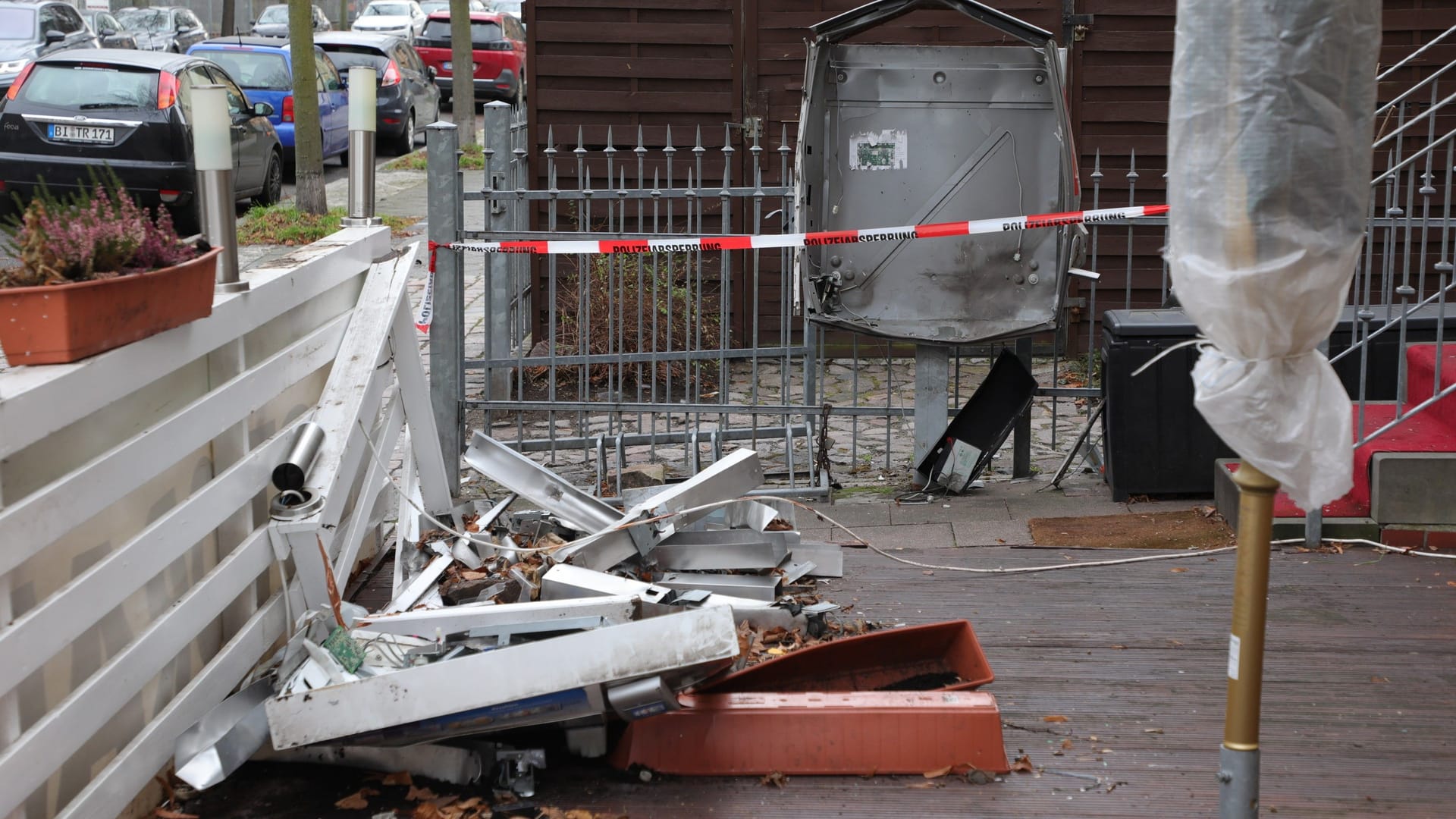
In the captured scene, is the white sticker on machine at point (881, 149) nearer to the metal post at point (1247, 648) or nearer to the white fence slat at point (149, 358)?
the white fence slat at point (149, 358)

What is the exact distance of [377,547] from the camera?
5.85 m

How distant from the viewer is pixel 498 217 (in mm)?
7574

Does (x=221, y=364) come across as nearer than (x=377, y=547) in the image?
Yes

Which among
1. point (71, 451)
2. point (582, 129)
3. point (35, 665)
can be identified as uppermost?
point (582, 129)

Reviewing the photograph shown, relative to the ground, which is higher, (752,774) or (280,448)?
(280,448)

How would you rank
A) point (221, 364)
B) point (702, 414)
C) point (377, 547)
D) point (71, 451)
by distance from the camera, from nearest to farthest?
1. point (71, 451)
2. point (221, 364)
3. point (377, 547)
4. point (702, 414)

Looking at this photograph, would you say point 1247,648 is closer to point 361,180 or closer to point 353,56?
point 361,180

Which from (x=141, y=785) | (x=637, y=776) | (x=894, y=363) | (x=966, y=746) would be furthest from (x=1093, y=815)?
(x=894, y=363)

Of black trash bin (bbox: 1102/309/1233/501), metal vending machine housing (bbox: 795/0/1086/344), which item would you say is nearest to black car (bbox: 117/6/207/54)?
metal vending machine housing (bbox: 795/0/1086/344)

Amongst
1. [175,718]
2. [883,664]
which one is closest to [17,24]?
[175,718]

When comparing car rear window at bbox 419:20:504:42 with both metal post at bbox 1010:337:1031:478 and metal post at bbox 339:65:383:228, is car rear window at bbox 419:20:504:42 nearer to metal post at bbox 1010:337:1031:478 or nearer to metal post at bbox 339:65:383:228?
metal post at bbox 1010:337:1031:478

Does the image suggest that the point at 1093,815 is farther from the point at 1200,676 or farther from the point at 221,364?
the point at 221,364

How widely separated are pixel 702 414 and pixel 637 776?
5290 millimetres

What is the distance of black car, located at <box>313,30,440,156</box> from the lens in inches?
842
